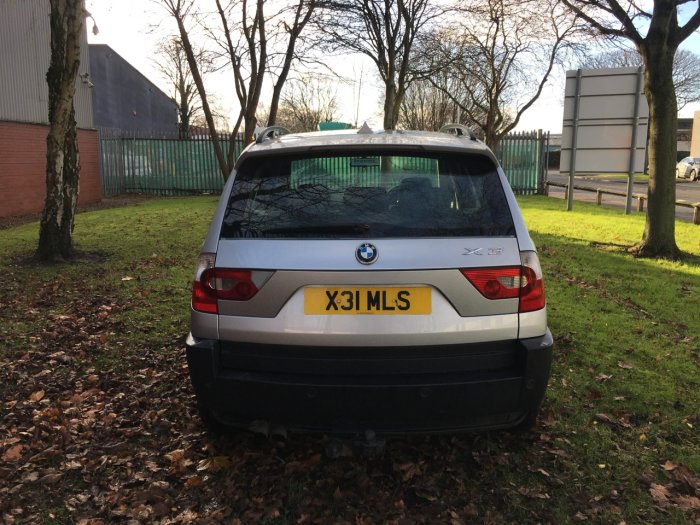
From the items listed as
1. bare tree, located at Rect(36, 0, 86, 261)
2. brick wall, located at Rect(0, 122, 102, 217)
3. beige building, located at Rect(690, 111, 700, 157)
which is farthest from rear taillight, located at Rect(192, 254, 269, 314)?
beige building, located at Rect(690, 111, 700, 157)

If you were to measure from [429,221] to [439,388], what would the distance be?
0.78 meters

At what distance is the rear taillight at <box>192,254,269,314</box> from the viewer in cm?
274

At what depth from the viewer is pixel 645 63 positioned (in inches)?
336

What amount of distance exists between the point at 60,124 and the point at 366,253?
23.5 feet

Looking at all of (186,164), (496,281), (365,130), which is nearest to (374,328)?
(496,281)

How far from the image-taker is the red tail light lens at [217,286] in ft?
8.99

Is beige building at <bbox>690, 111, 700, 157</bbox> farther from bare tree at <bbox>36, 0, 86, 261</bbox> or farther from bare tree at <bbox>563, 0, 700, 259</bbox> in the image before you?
bare tree at <bbox>36, 0, 86, 261</bbox>

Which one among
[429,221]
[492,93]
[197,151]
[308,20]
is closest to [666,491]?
[429,221]

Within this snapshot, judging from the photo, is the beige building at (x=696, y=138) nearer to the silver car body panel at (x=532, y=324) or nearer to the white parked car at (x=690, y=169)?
the white parked car at (x=690, y=169)

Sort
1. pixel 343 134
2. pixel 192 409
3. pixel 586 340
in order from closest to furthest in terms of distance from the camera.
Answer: pixel 343 134, pixel 192 409, pixel 586 340

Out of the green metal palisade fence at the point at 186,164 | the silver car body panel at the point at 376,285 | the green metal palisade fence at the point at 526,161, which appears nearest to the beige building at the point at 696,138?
the green metal palisade fence at the point at 526,161

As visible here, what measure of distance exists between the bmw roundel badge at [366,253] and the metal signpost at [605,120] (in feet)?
40.6

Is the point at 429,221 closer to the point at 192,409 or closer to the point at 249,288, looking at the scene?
the point at 249,288

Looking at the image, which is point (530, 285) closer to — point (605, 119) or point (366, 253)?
point (366, 253)
